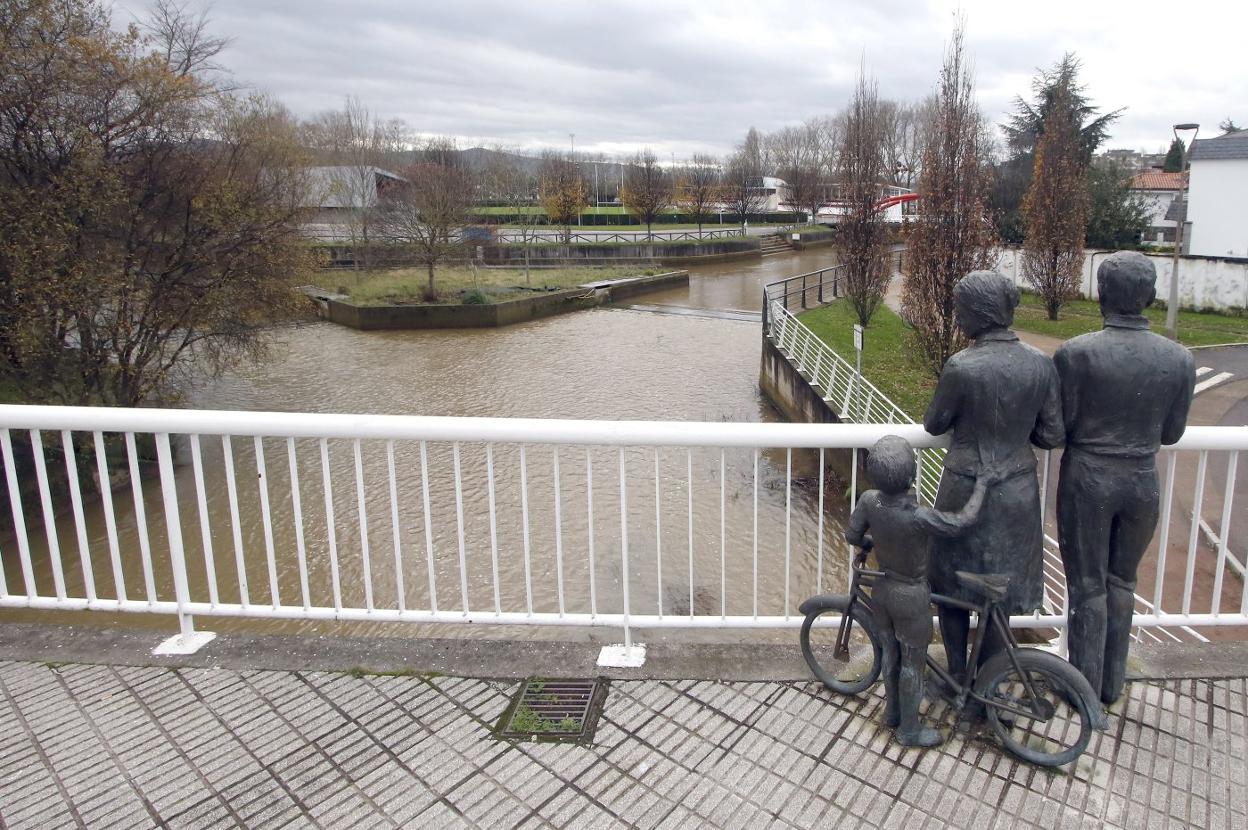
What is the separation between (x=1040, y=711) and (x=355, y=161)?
51291mm

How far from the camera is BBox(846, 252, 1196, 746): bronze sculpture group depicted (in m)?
2.69

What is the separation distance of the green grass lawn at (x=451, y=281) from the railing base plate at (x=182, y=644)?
25539 millimetres

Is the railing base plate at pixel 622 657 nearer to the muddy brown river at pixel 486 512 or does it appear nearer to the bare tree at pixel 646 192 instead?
the muddy brown river at pixel 486 512

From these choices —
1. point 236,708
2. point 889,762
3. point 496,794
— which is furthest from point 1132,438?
point 236,708

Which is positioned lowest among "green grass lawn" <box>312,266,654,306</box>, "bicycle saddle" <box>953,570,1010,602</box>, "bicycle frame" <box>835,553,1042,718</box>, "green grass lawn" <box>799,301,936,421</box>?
"green grass lawn" <box>799,301,936,421</box>

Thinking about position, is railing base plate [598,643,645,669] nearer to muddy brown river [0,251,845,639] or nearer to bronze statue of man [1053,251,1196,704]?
muddy brown river [0,251,845,639]

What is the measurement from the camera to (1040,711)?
2723mm

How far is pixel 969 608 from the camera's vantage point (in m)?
2.80

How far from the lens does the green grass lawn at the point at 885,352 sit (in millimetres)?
14250

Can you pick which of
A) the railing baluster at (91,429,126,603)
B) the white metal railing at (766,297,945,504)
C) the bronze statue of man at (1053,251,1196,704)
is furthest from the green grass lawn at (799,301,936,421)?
the railing baluster at (91,429,126,603)

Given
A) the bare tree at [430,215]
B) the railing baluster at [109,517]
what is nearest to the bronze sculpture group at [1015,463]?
the railing baluster at [109,517]

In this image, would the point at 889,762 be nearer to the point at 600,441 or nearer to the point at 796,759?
the point at 796,759

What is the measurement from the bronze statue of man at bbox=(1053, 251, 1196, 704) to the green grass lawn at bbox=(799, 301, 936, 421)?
872 cm

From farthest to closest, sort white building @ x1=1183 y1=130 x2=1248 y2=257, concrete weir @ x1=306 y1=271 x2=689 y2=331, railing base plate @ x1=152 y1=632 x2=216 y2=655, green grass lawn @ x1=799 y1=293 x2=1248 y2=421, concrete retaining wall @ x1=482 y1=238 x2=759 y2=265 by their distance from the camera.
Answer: concrete retaining wall @ x1=482 y1=238 x2=759 y2=265
white building @ x1=1183 y1=130 x2=1248 y2=257
concrete weir @ x1=306 y1=271 x2=689 y2=331
green grass lawn @ x1=799 y1=293 x2=1248 y2=421
railing base plate @ x1=152 y1=632 x2=216 y2=655
